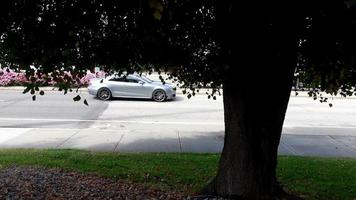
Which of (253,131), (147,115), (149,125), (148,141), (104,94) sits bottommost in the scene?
(148,141)

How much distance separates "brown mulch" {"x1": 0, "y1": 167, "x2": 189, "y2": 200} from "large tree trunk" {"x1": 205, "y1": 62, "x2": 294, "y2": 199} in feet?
2.64

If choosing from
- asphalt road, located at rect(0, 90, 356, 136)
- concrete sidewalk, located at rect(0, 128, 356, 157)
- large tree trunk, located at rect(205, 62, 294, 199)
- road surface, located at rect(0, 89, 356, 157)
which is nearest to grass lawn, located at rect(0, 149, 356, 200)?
concrete sidewalk, located at rect(0, 128, 356, 157)

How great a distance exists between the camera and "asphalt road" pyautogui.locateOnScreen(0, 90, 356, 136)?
14.0 meters

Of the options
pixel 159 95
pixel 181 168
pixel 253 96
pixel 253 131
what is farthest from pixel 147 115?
pixel 253 96

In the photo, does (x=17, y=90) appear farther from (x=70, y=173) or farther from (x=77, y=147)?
(x=70, y=173)

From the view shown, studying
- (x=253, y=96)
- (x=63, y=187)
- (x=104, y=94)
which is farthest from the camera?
(x=104, y=94)

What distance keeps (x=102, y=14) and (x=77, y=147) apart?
5872 millimetres

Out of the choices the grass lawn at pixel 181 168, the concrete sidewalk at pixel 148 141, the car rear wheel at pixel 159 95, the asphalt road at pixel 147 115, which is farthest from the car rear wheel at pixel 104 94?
the grass lawn at pixel 181 168

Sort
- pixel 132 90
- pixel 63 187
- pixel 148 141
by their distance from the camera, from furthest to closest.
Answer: pixel 132 90
pixel 148 141
pixel 63 187

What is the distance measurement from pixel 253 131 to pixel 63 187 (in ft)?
8.42

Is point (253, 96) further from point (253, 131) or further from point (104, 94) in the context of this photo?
point (104, 94)

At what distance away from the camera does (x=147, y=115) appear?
16906 mm

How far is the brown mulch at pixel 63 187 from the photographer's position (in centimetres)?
568

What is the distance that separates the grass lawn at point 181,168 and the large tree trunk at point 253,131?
3.60 ft
